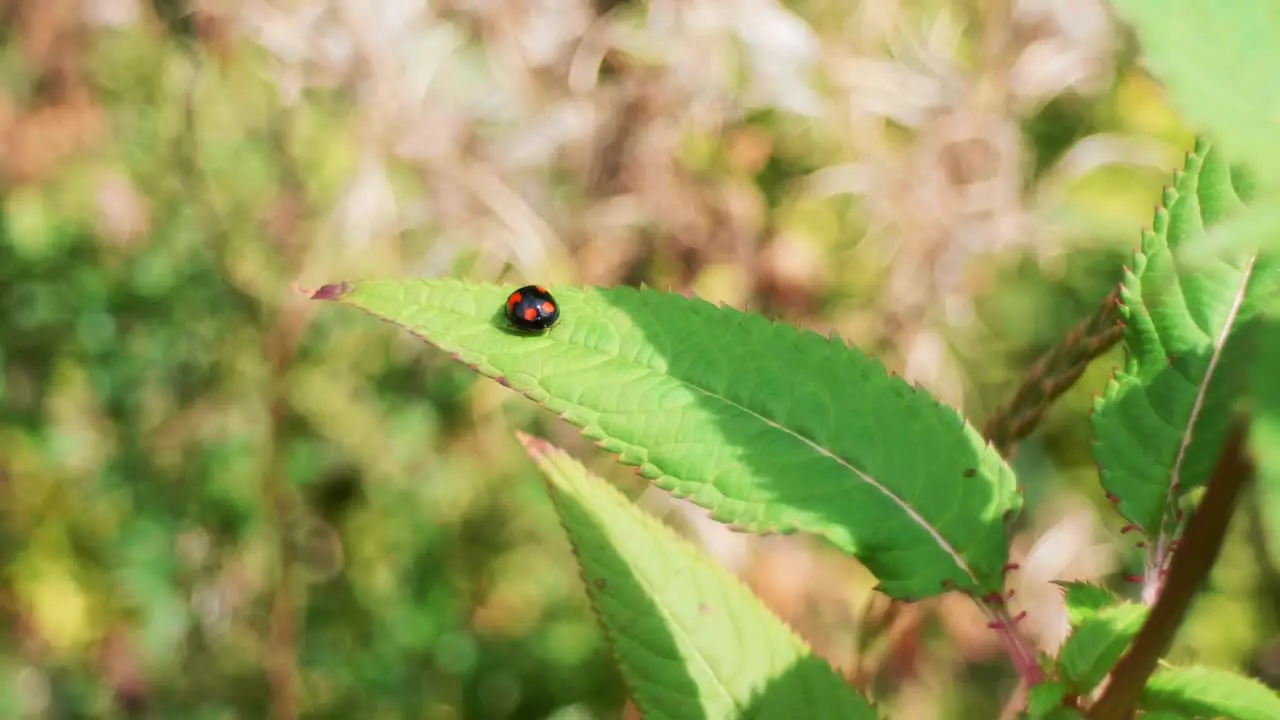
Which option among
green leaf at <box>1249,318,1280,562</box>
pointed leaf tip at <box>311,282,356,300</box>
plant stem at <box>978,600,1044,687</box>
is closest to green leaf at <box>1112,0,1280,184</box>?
green leaf at <box>1249,318,1280,562</box>

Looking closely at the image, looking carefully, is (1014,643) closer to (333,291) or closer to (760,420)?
(760,420)

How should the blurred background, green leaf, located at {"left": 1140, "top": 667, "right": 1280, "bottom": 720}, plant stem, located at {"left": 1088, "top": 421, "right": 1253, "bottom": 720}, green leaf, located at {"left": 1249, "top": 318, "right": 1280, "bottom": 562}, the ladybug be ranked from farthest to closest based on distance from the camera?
1. the blurred background
2. the ladybug
3. green leaf, located at {"left": 1140, "top": 667, "right": 1280, "bottom": 720}
4. plant stem, located at {"left": 1088, "top": 421, "right": 1253, "bottom": 720}
5. green leaf, located at {"left": 1249, "top": 318, "right": 1280, "bottom": 562}

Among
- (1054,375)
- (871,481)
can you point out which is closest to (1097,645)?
(871,481)

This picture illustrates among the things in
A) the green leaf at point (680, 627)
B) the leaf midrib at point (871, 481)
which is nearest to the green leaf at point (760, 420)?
the leaf midrib at point (871, 481)

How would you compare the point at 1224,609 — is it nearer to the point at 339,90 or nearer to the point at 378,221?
the point at 378,221

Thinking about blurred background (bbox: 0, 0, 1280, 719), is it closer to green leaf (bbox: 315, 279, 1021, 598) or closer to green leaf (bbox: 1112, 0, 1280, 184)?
green leaf (bbox: 315, 279, 1021, 598)

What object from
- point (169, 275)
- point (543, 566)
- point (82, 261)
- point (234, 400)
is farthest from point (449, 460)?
point (82, 261)

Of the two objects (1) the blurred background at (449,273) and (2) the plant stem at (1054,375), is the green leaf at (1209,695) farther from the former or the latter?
(1) the blurred background at (449,273)
